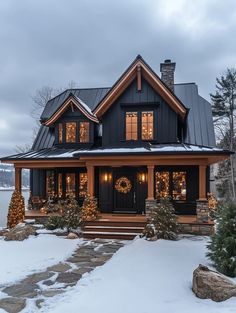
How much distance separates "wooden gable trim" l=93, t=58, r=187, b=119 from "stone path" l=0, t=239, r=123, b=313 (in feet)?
23.5

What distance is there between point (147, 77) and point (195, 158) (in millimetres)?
4546

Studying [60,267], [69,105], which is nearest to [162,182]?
[69,105]

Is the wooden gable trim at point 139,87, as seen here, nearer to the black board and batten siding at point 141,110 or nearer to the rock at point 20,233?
the black board and batten siding at point 141,110

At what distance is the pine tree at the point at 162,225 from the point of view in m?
10.8

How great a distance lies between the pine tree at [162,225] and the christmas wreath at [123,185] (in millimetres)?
4029

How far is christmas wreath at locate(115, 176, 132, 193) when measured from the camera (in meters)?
15.1

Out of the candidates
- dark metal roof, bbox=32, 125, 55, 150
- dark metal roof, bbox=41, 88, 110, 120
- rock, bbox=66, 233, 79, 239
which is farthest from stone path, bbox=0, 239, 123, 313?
dark metal roof, bbox=41, 88, 110, 120

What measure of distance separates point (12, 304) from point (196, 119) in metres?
14.4

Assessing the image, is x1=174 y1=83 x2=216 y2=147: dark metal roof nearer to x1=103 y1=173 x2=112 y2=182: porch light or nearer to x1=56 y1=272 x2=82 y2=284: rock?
x1=103 y1=173 x2=112 y2=182: porch light

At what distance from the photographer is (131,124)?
601 inches

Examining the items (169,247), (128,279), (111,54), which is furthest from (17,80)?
(128,279)

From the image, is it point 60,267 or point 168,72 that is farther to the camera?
point 168,72

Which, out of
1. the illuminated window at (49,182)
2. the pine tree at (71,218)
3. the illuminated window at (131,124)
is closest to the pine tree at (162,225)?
the pine tree at (71,218)

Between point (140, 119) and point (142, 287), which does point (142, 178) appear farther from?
point (142, 287)
